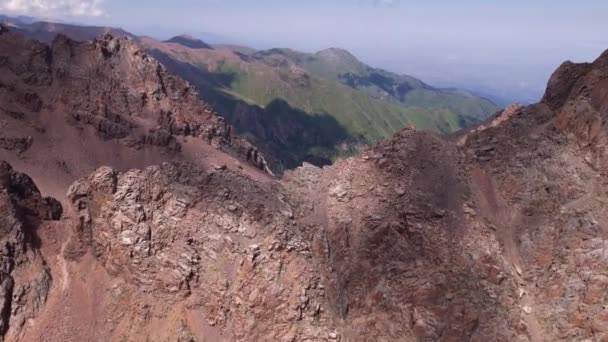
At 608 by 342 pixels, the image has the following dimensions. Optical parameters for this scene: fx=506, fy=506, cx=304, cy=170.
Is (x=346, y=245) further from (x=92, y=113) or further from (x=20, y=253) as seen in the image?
(x=92, y=113)

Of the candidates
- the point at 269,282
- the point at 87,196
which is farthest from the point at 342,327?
the point at 87,196

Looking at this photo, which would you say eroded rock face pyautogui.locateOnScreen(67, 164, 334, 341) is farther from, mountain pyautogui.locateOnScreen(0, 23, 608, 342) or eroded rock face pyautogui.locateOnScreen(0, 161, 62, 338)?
eroded rock face pyautogui.locateOnScreen(0, 161, 62, 338)

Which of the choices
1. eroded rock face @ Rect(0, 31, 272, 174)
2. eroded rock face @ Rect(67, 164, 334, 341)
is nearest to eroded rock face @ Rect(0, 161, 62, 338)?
eroded rock face @ Rect(67, 164, 334, 341)

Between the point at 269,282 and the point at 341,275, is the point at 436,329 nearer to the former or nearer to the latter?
the point at 341,275

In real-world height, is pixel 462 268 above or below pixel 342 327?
above

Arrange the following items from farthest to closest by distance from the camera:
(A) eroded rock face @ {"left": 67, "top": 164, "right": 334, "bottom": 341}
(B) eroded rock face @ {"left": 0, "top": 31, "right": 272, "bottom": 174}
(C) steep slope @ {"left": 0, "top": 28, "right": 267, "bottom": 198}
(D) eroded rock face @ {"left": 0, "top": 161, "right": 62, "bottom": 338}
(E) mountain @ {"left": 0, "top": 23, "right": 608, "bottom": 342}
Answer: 1. (B) eroded rock face @ {"left": 0, "top": 31, "right": 272, "bottom": 174}
2. (C) steep slope @ {"left": 0, "top": 28, "right": 267, "bottom": 198}
3. (A) eroded rock face @ {"left": 67, "top": 164, "right": 334, "bottom": 341}
4. (E) mountain @ {"left": 0, "top": 23, "right": 608, "bottom": 342}
5. (D) eroded rock face @ {"left": 0, "top": 161, "right": 62, "bottom": 338}

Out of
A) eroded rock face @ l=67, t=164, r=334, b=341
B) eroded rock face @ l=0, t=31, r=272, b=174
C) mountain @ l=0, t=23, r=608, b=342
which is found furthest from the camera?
eroded rock face @ l=0, t=31, r=272, b=174

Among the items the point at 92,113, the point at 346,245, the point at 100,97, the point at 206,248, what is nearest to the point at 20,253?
the point at 206,248
